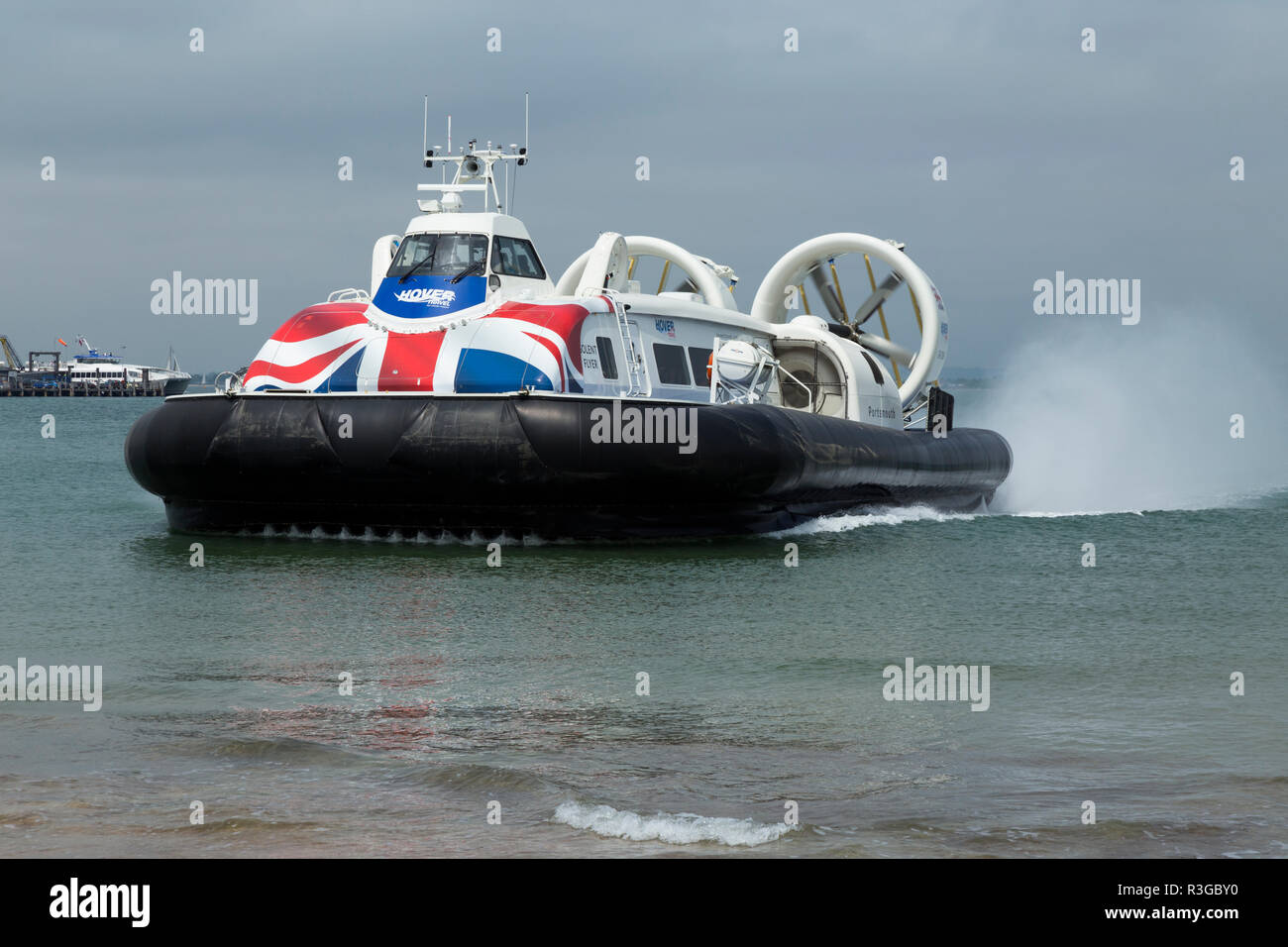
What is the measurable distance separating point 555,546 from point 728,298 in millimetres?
5170

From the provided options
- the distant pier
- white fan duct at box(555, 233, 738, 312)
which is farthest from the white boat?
white fan duct at box(555, 233, 738, 312)

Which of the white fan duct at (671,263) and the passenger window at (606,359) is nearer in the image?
the passenger window at (606,359)

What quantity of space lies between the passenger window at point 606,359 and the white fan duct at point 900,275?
3.83 metres

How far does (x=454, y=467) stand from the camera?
10188 millimetres

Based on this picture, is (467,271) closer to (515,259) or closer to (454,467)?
(515,259)

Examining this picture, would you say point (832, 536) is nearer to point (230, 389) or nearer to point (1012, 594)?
point (1012, 594)

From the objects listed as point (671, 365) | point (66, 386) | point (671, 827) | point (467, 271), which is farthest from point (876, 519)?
point (66, 386)

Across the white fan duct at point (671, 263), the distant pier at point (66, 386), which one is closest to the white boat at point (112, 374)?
the distant pier at point (66, 386)

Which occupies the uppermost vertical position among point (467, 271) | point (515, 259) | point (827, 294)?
point (827, 294)

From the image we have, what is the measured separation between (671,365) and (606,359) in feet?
3.52

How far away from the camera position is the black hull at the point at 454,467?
10.2m

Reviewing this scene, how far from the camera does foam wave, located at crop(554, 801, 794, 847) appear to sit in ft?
12.5

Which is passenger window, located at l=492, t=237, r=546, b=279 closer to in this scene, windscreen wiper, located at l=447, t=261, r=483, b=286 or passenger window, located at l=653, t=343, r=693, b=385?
windscreen wiper, located at l=447, t=261, r=483, b=286

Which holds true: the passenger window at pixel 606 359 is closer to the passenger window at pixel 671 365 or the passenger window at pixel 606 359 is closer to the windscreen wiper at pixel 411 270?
the passenger window at pixel 671 365
